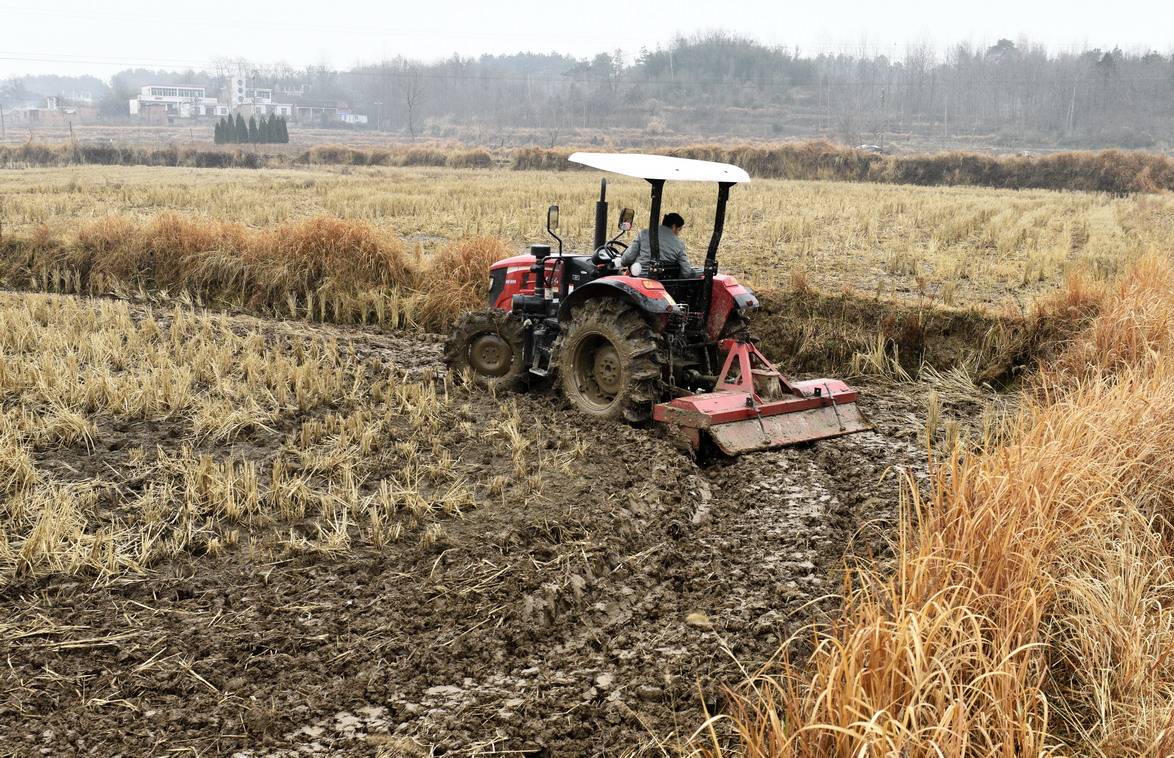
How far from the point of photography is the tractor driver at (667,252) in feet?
25.5

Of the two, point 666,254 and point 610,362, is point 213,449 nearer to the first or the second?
point 610,362

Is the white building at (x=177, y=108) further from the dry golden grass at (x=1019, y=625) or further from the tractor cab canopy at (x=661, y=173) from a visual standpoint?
the dry golden grass at (x=1019, y=625)

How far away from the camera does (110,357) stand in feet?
30.9

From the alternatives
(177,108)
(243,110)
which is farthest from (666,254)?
(243,110)

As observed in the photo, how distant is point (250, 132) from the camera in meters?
68.7

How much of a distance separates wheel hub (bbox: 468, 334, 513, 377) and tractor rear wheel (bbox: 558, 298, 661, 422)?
2.83ft

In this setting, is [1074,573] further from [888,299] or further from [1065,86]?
[1065,86]

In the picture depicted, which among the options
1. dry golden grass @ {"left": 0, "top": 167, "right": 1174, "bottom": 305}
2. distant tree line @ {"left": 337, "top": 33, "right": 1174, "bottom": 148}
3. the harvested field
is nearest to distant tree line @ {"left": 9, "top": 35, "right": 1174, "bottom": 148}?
distant tree line @ {"left": 337, "top": 33, "right": 1174, "bottom": 148}

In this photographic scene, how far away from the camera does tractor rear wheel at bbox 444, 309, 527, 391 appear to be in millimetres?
Result: 8938

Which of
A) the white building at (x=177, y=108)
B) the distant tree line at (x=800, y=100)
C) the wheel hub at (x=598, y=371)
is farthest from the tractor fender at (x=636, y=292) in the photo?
the white building at (x=177, y=108)

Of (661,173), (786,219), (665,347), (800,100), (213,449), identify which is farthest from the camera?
(800,100)

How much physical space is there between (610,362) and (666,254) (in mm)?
935

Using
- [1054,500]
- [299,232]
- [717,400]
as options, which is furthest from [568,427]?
[299,232]

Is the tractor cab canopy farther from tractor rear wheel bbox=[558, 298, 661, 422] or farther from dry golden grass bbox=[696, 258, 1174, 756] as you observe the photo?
dry golden grass bbox=[696, 258, 1174, 756]
